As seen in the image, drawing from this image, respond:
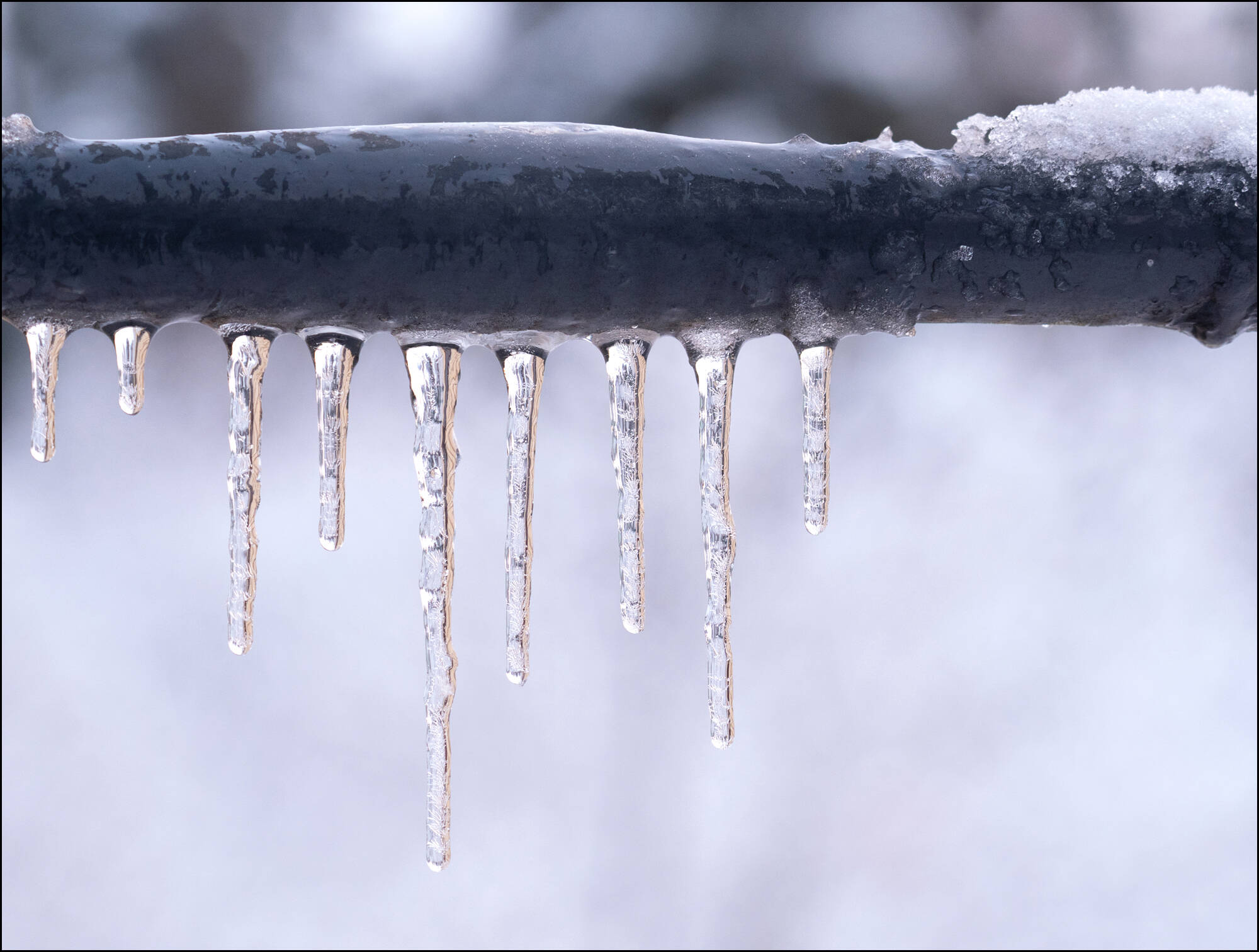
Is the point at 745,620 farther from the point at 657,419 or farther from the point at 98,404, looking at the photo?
the point at 98,404

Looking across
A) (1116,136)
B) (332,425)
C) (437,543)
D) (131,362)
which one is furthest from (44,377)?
(1116,136)

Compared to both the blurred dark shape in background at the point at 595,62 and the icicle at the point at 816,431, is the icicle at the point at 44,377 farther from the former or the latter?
the blurred dark shape in background at the point at 595,62

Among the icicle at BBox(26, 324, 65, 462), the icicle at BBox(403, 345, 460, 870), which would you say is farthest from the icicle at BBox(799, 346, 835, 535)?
the icicle at BBox(26, 324, 65, 462)

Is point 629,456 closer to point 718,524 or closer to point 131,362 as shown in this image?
point 718,524

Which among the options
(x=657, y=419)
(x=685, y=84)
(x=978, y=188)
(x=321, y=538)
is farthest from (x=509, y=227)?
(x=685, y=84)

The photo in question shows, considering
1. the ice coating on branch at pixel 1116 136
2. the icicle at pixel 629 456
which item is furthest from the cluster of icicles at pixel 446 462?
the ice coating on branch at pixel 1116 136

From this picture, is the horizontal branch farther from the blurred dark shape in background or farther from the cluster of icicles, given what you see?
the blurred dark shape in background

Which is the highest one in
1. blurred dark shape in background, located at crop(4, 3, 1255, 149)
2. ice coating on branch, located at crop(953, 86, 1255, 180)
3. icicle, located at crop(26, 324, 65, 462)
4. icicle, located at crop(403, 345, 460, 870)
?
blurred dark shape in background, located at crop(4, 3, 1255, 149)
